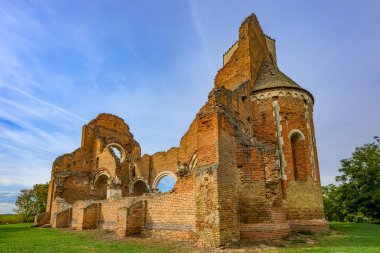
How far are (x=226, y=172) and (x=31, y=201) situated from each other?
1238 inches

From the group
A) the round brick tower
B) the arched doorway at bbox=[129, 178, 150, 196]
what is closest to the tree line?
the round brick tower

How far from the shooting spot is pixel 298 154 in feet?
49.4

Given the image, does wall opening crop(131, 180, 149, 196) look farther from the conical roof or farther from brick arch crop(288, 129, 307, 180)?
brick arch crop(288, 129, 307, 180)

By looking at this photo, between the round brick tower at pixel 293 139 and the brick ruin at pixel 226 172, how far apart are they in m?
0.05

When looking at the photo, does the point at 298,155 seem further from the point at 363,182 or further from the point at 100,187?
the point at 100,187

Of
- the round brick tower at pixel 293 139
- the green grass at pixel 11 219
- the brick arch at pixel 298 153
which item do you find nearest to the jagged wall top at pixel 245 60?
the round brick tower at pixel 293 139

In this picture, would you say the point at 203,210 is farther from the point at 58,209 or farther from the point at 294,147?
the point at 58,209

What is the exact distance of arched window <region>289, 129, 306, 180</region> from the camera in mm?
14633

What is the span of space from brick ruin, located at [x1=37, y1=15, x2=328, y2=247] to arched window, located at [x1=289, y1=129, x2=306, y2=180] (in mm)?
48

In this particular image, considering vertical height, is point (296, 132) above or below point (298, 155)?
above

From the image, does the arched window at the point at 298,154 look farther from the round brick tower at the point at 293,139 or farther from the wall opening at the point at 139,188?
the wall opening at the point at 139,188

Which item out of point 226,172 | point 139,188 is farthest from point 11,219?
point 226,172

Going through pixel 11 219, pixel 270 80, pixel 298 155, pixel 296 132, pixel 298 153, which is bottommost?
pixel 11 219

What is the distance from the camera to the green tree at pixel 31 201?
3241cm
